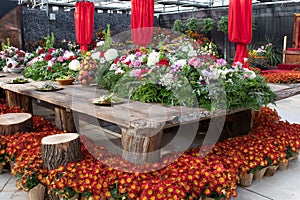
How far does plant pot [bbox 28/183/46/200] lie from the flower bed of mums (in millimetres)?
28

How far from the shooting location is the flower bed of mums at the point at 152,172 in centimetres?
185

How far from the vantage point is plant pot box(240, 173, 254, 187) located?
90.7 inches

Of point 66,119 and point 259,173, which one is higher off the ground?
point 66,119

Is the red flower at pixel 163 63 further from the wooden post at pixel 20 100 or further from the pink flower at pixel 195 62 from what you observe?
the wooden post at pixel 20 100

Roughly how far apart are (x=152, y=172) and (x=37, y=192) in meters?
0.81

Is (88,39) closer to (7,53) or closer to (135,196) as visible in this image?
(7,53)

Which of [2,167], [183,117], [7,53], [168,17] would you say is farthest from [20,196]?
[168,17]

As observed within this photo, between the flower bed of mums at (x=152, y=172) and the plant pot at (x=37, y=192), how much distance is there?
0.03 metres

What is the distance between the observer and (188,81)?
2285mm

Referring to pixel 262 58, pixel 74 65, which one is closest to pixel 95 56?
pixel 74 65

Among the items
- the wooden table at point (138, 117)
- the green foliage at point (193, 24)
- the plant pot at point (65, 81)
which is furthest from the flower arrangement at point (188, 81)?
the green foliage at point (193, 24)

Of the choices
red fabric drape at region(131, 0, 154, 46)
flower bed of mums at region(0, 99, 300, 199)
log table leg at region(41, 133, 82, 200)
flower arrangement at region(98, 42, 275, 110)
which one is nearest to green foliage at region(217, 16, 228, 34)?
red fabric drape at region(131, 0, 154, 46)

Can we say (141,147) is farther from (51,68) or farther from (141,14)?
(141,14)

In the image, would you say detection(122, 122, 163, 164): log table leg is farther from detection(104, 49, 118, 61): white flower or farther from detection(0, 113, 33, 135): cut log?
detection(104, 49, 118, 61): white flower
